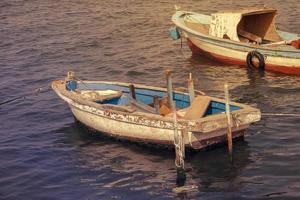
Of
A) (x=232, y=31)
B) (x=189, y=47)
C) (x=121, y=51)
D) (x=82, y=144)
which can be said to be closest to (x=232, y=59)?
(x=232, y=31)

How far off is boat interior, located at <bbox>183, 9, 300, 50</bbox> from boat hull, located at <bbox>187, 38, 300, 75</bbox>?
0.59 metres

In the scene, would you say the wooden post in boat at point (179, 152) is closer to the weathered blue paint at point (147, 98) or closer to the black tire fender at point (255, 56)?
the weathered blue paint at point (147, 98)

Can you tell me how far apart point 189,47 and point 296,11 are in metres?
9.44

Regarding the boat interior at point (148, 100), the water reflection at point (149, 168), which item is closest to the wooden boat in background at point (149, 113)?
the boat interior at point (148, 100)

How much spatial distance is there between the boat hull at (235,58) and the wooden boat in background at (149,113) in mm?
6041

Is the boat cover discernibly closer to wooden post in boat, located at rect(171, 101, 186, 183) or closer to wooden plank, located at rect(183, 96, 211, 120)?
wooden plank, located at rect(183, 96, 211, 120)

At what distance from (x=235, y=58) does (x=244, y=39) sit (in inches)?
75.5

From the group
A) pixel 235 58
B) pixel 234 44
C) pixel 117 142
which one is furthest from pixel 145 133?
pixel 235 58

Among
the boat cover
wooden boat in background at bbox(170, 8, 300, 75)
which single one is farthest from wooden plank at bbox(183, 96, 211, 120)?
the boat cover

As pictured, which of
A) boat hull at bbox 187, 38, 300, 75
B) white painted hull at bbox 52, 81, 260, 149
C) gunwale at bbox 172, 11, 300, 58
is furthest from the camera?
boat hull at bbox 187, 38, 300, 75

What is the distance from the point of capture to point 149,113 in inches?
623

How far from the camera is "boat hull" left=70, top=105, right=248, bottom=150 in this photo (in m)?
14.9

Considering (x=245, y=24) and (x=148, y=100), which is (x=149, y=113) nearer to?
(x=148, y=100)

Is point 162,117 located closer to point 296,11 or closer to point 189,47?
point 189,47
